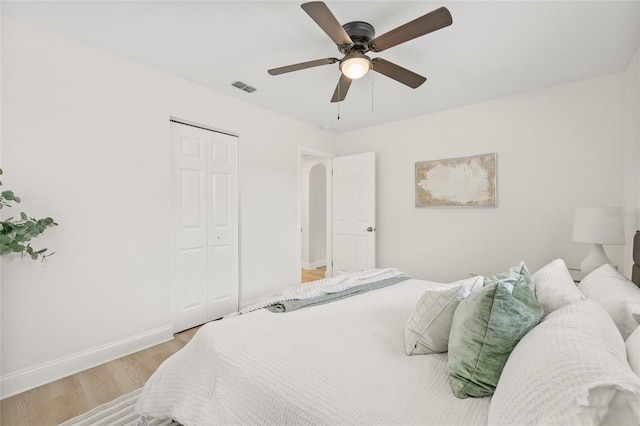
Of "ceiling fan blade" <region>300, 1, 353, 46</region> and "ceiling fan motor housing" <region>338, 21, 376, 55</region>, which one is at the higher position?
"ceiling fan motor housing" <region>338, 21, 376, 55</region>

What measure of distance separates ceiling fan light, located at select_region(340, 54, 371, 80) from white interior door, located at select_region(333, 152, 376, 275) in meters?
2.25

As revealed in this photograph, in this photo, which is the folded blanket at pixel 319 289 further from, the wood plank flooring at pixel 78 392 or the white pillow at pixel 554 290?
the white pillow at pixel 554 290

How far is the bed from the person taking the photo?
724 millimetres

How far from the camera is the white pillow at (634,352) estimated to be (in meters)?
0.82

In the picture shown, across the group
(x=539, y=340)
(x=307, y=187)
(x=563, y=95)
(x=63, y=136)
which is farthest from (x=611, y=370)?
(x=307, y=187)

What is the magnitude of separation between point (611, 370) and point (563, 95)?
337 centimetres

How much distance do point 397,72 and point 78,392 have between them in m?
3.20

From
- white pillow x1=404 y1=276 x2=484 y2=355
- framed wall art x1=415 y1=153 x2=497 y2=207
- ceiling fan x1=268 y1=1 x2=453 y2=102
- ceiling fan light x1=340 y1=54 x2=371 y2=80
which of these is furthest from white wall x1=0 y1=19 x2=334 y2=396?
framed wall art x1=415 y1=153 x2=497 y2=207

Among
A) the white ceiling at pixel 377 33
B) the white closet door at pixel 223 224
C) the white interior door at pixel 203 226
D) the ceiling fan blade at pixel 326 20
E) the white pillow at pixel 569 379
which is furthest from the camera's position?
the white closet door at pixel 223 224

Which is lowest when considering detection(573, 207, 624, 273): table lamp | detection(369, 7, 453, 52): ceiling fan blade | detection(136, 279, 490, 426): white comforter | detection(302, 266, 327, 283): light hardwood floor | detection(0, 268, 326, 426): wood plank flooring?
detection(0, 268, 326, 426): wood plank flooring

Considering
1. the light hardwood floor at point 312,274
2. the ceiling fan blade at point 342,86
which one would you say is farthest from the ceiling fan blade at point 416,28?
the light hardwood floor at point 312,274

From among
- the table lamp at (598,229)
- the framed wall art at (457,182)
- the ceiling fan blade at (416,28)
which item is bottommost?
the table lamp at (598,229)

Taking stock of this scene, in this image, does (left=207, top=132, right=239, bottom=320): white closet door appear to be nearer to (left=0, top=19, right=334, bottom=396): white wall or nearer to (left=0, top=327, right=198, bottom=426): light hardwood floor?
(left=0, top=19, right=334, bottom=396): white wall

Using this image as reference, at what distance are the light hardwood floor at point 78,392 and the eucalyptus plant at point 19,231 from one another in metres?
0.93
